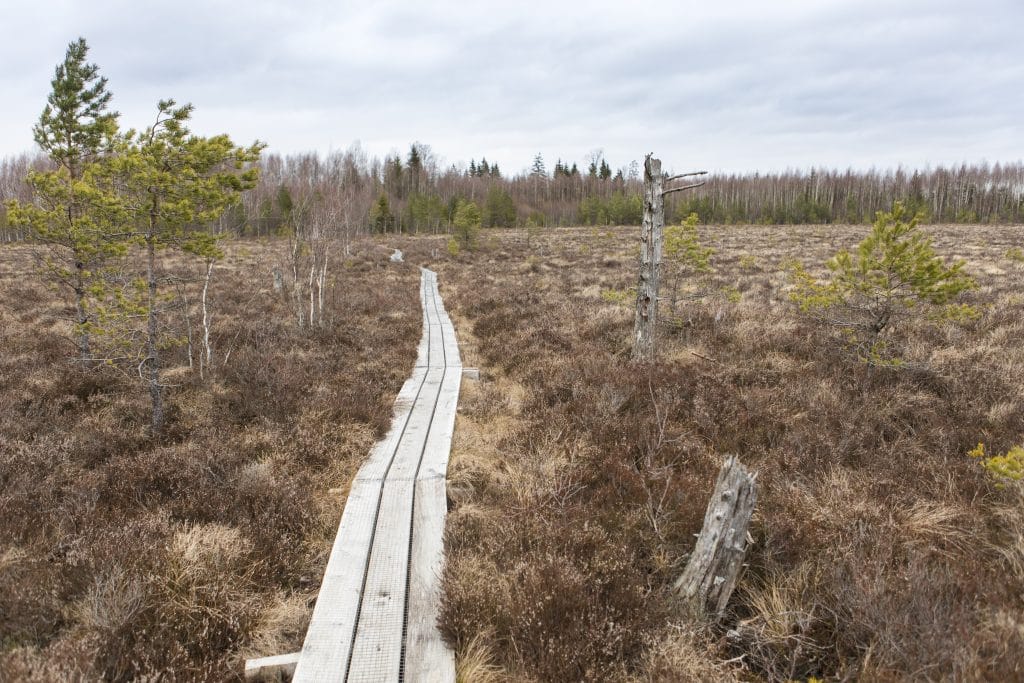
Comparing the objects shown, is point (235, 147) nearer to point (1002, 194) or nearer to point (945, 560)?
point (945, 560)

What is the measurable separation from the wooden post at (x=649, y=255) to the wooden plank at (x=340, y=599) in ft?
19.0

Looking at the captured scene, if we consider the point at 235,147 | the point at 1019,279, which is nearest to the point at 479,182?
the point at 1019,279

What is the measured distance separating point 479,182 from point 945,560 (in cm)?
9655

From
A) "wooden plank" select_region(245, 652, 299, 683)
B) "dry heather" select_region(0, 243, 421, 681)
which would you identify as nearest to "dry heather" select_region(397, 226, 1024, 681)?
"wooden plank" select_region(245, 652, 299, 683)

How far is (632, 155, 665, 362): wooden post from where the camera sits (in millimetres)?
8469

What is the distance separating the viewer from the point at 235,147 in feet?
21.9

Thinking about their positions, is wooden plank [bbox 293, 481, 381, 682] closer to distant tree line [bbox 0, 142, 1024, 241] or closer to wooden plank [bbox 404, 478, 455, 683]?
wooden plank [bbox 404, 478, 455, 683]

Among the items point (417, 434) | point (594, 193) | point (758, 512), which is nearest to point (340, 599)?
point (417, 434)

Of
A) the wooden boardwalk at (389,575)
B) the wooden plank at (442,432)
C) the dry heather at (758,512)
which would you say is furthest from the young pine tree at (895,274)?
the wooden boardwalk at (389,575)

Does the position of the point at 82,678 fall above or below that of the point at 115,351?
below

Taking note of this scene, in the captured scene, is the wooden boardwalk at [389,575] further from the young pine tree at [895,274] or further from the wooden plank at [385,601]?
the young pine tree at [895,274]

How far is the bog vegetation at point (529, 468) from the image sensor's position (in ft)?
11.0

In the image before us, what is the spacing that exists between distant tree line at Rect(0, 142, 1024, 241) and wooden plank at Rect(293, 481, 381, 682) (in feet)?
179

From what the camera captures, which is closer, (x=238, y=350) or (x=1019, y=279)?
(x=238, y=350)
